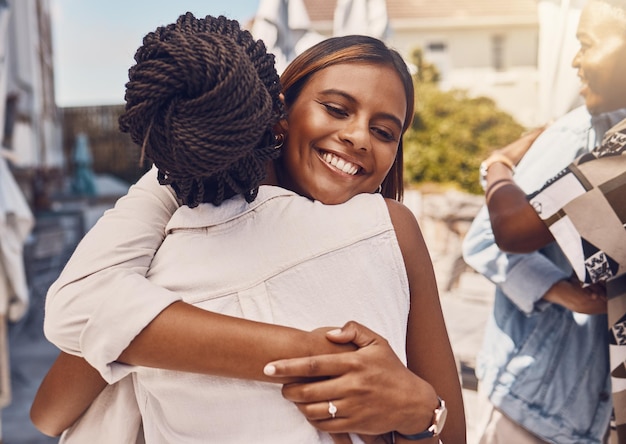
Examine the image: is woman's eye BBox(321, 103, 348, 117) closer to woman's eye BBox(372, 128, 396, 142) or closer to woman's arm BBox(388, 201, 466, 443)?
woman's eye BBox(372, 128, 396, 142)

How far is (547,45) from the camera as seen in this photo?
217cm

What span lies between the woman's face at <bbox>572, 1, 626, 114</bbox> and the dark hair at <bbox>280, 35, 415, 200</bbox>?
0.63 metres

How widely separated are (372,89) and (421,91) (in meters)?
13.0

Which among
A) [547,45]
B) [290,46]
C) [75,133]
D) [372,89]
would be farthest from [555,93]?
[75,133]

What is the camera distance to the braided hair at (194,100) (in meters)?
0.89

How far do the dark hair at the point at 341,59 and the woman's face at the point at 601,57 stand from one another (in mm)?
630

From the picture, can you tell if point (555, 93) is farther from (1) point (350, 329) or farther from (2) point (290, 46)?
(2) point (290, 46)

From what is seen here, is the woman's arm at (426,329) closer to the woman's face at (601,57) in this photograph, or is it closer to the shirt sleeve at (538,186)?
→ the shirt sleeve at (538,186)

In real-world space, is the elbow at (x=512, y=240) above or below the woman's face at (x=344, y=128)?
below

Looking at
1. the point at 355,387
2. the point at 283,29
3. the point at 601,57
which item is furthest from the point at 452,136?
the point at 355,387

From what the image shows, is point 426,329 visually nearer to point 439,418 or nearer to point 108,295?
point 439,418

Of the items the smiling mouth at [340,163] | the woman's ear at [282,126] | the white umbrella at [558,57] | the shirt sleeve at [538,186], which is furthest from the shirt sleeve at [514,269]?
the woman's ear at [282,126]

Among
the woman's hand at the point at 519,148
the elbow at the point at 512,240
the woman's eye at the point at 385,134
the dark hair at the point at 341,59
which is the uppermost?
the dark hair at the point at 341,59

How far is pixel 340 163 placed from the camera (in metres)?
1.29
